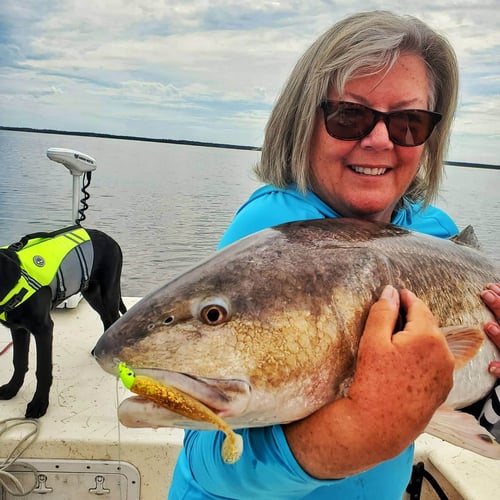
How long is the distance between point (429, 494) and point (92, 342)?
293 cm

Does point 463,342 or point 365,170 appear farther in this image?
point 365,170

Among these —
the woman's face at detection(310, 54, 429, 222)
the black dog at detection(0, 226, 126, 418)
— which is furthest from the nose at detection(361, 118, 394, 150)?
the black dog at detection(0, 226, 126, 418)

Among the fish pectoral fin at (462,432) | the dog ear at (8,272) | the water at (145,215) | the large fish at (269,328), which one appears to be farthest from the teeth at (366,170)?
the water at (145,215)

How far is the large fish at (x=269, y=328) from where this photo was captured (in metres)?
1.26

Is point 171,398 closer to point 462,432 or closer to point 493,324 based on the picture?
point 462,432

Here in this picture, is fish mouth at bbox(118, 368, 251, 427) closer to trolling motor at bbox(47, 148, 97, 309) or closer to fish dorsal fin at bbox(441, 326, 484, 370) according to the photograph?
fish dorsal fin at bbox(441, 326, 484, 370)

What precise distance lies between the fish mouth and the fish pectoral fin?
0.67 metres

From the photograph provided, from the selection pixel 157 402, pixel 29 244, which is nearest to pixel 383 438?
pixel 157 402

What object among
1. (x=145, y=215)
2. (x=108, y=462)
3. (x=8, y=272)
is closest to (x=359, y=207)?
(x=108, y=462)

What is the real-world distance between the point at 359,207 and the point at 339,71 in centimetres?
47

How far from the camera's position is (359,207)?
2.00 metres

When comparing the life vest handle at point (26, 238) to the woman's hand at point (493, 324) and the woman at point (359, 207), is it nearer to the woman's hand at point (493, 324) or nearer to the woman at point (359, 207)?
the woman at point (359, 207)

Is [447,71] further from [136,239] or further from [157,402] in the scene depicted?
[136,239]

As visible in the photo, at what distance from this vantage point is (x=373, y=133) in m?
1.93
